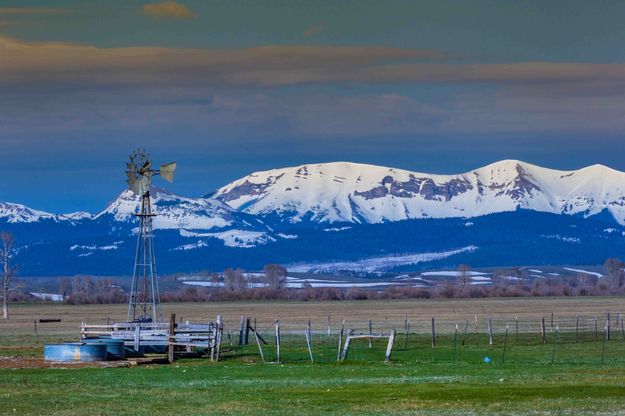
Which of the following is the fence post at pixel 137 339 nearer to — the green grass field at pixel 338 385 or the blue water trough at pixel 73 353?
the green grass field at pixel 338 385

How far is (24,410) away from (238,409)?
5611mm

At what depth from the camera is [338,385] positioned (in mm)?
44438

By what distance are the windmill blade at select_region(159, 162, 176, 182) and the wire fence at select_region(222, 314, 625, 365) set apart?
8.40m

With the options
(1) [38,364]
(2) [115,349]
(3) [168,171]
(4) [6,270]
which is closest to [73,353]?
(1) [38,364]

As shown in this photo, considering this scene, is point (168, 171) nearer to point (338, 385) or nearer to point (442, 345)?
point (442, 345)

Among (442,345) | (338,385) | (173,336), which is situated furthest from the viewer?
(442,345)

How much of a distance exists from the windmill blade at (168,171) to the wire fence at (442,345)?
840 cm

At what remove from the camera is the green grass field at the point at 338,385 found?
122 ft

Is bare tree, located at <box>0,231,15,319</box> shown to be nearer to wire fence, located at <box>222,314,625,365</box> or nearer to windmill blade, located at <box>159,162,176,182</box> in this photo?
wire fence, located at <box>222,314,625,365</box>

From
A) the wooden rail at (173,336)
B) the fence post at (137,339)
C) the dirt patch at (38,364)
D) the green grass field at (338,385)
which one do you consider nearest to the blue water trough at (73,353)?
the dirt patch at (38,364)

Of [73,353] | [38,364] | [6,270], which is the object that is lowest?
[38,364]

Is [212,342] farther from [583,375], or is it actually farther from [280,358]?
[583,375]

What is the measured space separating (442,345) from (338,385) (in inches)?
1056

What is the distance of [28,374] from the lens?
165 feet
